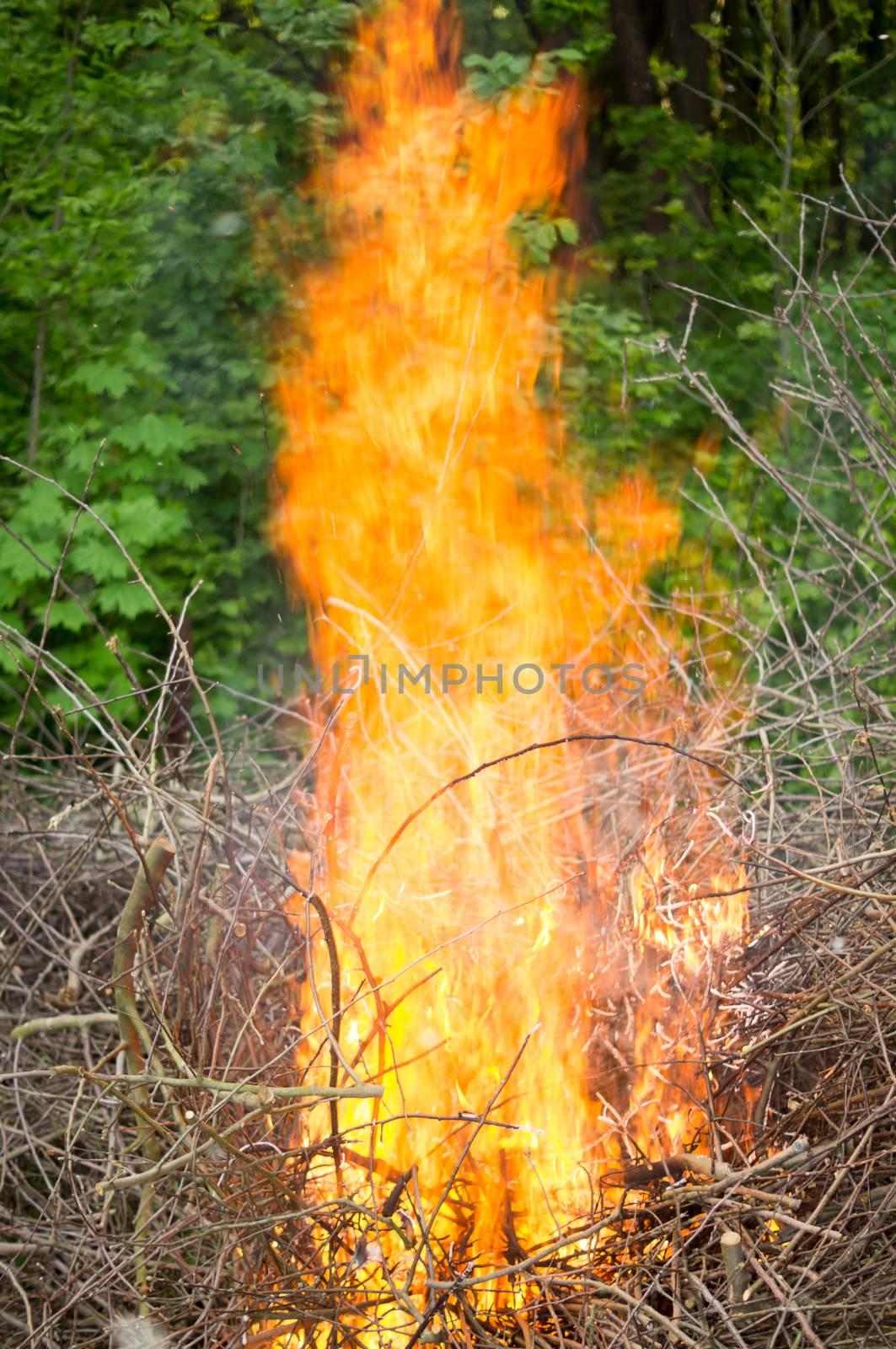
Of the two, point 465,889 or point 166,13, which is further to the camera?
point 166,13

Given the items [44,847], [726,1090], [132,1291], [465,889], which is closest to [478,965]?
[465,889]

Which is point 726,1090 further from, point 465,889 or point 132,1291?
point 132,1291

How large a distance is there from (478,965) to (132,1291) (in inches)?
35.9

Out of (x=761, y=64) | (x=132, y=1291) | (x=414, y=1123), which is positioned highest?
(x=761, y=64)

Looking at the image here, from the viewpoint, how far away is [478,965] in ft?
8.50

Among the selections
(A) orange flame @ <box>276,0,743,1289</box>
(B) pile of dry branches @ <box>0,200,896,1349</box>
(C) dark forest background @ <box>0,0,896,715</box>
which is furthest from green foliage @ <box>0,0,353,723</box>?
(B) pile of dry branches @ <box>0,200,896,1349</box>

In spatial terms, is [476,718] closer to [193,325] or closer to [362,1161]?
[362,1161]

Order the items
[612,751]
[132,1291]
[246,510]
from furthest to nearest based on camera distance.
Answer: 1. [246,510]
2. [612,751]
3. [132,1291]

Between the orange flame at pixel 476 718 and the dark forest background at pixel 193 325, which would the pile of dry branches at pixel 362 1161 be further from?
the dark forest background at pixel 193 325

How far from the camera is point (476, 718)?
3.35 meters

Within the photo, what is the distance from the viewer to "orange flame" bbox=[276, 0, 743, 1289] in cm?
249

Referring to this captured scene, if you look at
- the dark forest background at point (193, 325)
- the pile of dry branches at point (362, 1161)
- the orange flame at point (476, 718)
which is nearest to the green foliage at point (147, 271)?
the dark forest background at point (193, 325)

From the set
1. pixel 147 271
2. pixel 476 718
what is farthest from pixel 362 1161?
pixel 147 271

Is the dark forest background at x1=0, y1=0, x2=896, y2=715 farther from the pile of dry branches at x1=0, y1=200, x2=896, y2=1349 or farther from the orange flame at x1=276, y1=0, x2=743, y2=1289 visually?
the pile of dry branches at x1=0, y1=200, x2=896, y2=1349
